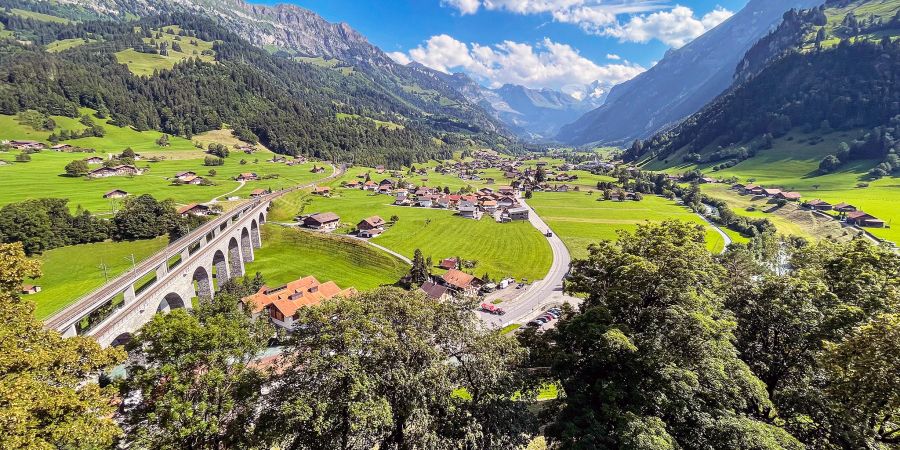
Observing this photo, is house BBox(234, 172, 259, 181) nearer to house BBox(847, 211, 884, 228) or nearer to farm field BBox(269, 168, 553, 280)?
farm field BBox(269, 168, 553, 280)

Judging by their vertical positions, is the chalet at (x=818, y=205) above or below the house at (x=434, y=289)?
above

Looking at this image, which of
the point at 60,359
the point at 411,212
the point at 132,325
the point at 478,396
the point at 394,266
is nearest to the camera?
the point at 60,359

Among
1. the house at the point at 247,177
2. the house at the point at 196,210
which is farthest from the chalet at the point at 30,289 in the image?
the house at the point at 247,177

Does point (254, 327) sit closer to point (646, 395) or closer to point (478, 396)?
point (478, 396)

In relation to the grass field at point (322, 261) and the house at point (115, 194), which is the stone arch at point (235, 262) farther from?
the house at point (115, 194)

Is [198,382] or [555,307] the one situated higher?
[198,382]

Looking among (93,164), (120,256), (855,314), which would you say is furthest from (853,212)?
(93,164)

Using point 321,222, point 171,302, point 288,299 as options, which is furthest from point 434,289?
point 321,222
